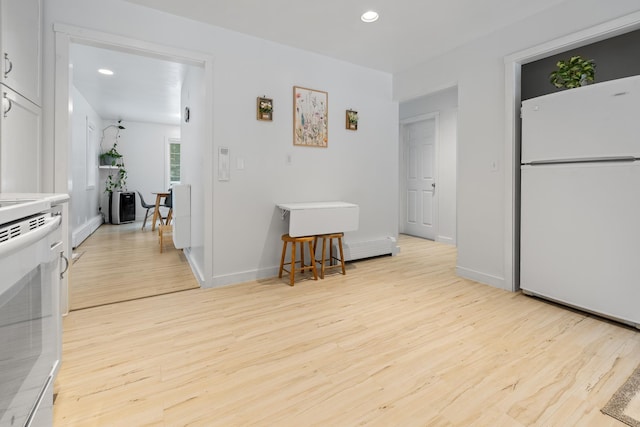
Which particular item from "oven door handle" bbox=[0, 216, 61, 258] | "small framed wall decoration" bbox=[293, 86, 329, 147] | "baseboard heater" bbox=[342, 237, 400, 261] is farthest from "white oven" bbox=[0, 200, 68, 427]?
"baseboard heater" bbox=[342, 237, 400, 261]

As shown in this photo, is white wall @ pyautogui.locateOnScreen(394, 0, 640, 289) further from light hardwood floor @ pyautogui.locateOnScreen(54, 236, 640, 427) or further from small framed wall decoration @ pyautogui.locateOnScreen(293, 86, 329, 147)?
small framed wall decoration @ pyautogui.locateOnScreen(293, 86, 329, 147)

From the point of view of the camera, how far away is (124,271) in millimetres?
3240

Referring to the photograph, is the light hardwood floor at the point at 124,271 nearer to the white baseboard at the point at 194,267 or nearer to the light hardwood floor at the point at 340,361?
the white baseboard at the point at 194,267

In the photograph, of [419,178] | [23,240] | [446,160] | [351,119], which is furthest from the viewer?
[419,178]

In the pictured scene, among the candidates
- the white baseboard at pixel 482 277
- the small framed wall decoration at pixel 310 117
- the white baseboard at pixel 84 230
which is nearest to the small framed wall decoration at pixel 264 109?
the small framed wall decoration at pixel 310 117

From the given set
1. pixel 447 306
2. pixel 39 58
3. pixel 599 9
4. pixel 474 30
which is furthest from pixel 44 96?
pixel 599 9

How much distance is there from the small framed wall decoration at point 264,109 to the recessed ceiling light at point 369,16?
3.52ft

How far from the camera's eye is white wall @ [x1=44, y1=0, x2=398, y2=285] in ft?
7.86

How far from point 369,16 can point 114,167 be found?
6.33m

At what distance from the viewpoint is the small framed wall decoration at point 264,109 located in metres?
2.93

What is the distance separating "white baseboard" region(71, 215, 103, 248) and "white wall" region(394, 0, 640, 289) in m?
4.99

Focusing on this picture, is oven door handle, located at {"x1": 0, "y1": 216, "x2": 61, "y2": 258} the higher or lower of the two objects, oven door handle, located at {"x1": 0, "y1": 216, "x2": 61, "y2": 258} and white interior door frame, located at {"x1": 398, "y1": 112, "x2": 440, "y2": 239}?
the lower

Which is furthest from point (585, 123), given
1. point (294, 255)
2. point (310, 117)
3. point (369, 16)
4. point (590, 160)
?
point (294, 255)

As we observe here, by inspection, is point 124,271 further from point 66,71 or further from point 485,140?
point 485,140
